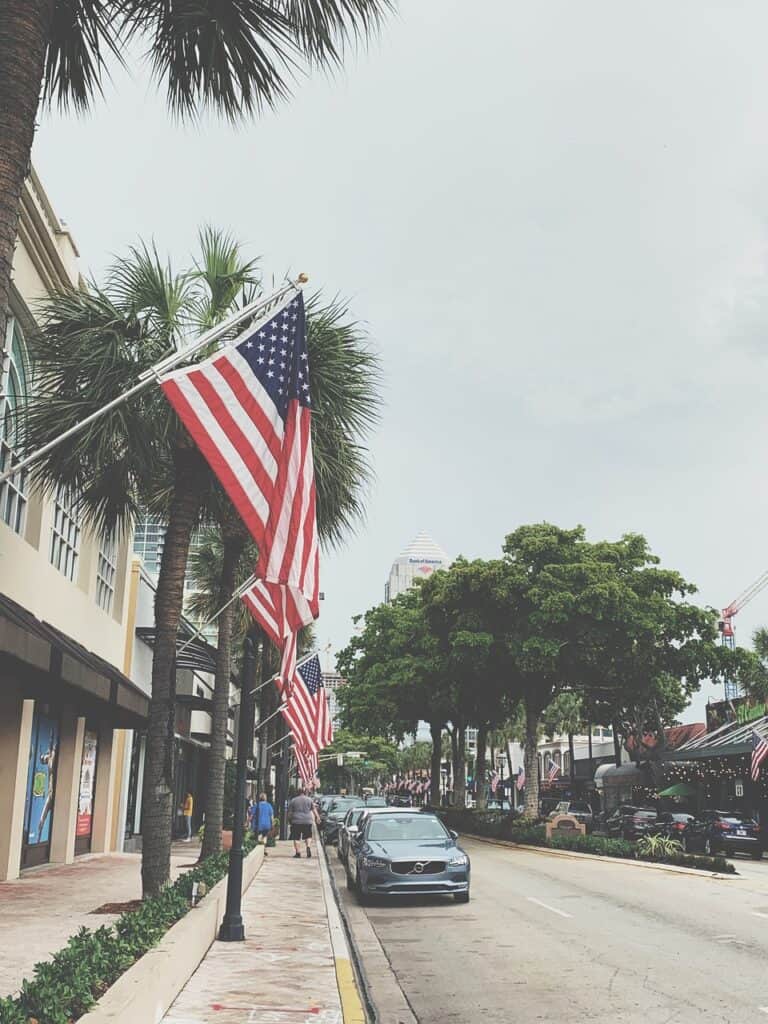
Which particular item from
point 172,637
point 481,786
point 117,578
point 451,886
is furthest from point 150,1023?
point 481,786

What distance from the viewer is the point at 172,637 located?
1200cm

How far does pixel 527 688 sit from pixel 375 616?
645 inches

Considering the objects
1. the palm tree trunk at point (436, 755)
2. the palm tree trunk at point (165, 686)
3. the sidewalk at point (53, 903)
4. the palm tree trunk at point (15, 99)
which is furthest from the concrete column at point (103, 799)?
the palm tree trunk at point (436, 755)

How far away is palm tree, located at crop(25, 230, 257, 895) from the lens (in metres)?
11.3

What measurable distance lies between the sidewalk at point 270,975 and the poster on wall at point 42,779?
525 cm

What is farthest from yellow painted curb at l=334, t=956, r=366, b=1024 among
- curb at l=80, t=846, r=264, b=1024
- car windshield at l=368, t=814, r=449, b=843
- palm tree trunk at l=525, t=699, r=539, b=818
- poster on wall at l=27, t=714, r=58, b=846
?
palm tree trunk at l=525, t=699, r=539, b=818

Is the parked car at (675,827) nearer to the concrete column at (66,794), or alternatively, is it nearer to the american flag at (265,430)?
the concrete column at (66,794)

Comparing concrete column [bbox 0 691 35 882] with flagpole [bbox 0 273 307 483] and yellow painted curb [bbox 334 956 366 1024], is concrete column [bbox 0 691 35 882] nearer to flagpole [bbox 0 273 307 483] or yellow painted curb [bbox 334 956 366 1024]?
yellow painted curb [bbox 334 956 366 1024]

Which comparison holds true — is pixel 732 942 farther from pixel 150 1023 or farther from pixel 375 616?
pixel 375 616

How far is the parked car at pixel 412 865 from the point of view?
1556cm

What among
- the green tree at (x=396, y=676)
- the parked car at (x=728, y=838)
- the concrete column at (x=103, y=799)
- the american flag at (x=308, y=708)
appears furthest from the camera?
the green tree at (x=396, y=676)

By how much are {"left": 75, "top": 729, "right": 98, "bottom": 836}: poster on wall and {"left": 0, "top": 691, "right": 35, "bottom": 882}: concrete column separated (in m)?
4.82

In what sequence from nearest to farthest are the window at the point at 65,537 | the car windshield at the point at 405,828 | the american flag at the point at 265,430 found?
the american flag at the point at 265,430 < the car windshield at the point at 405,828 < the window at the point at 65,537

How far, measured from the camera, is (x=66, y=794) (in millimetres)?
20438
